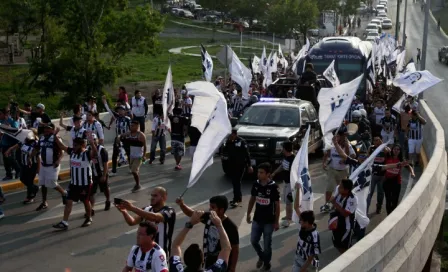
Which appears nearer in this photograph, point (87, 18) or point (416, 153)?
point (416, 153)

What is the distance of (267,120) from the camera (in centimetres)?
1886

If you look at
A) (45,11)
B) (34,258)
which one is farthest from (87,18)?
(34,258)

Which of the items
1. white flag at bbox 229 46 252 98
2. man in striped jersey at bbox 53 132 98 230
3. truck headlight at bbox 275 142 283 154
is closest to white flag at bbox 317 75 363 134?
truck headlight at bbox 275 142 283 154

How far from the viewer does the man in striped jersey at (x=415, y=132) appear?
18.7 metres

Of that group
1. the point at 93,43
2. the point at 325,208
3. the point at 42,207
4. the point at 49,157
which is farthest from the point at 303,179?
the point at 93,43

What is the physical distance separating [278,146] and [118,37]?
1181cm

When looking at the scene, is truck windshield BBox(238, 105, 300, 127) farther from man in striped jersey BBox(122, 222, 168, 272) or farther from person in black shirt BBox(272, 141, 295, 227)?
man in striped jersey BBox(122, 222, 168, 272)

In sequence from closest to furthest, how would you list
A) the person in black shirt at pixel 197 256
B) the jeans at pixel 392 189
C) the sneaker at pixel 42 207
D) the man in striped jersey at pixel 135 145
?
the person in black shirt at pixel 197 256, the jeans at pixel 392 189, the sneaker at pixel 42 207, the man in striped jersey at pixel 135 145

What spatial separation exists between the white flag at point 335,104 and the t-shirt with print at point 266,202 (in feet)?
9.03

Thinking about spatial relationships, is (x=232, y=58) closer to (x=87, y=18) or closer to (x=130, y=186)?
(x=87, y=18)

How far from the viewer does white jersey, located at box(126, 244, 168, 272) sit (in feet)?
22.6

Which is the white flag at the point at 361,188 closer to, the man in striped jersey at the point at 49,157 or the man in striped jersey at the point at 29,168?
the man in striped jersey at the point at 49,157

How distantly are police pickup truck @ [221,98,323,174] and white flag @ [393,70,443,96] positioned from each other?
7.96ft

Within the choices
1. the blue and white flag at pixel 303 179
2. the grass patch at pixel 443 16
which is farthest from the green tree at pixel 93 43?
the grass patch at pixel 443 16
